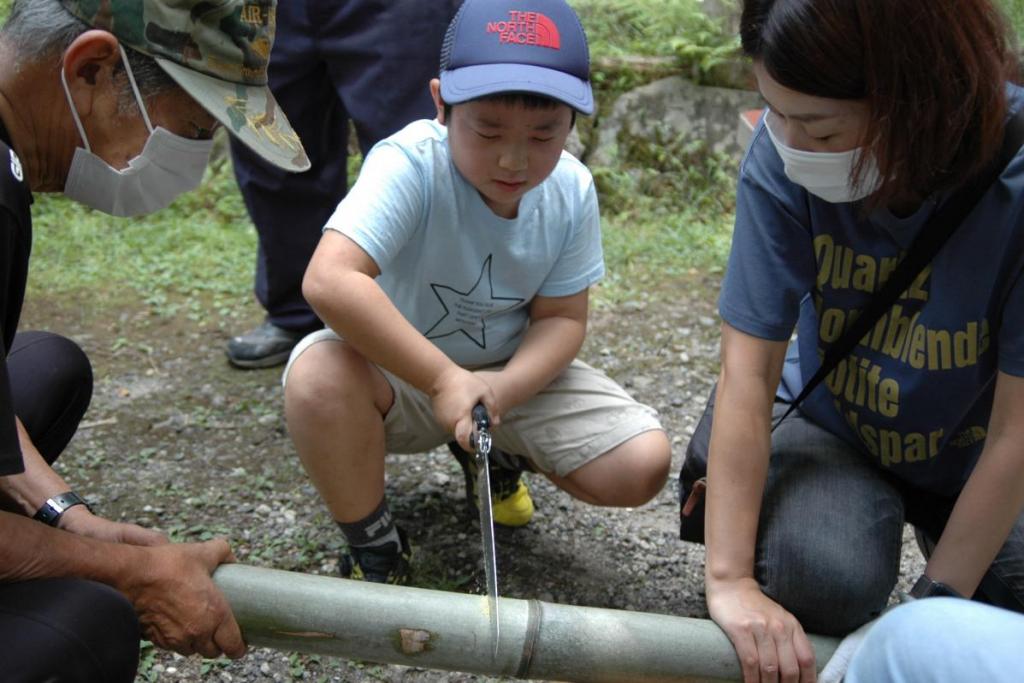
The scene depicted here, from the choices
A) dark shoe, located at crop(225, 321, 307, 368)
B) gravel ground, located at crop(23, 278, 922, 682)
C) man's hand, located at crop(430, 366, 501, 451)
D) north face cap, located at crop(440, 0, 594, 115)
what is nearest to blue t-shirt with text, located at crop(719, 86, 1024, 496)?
north face cap, located at crop(440, 0, 594, 115)

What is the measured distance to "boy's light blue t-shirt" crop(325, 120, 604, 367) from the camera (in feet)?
7.37

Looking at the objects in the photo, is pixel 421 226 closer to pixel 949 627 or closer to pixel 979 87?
pixel 979 87

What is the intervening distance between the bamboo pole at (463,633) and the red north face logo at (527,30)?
112 centimetres

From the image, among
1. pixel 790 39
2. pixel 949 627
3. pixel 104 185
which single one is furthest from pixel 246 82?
pixel 949 627

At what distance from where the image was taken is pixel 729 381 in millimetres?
2094

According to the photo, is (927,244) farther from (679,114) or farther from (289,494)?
(679,114)

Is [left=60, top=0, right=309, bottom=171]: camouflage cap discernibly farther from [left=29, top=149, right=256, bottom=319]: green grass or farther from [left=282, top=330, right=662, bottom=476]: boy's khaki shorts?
[left=29, top=149, right=256, bottom=319]: green grass

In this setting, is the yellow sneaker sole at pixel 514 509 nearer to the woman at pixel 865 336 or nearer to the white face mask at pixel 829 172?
the woman at pixel 865 336

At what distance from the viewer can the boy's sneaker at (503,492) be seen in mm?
2670

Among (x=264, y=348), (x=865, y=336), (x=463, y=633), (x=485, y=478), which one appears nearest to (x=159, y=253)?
(x=264, y=348)

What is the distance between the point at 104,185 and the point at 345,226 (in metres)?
0.47

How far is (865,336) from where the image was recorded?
6.86 feet

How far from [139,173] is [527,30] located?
0.83 m

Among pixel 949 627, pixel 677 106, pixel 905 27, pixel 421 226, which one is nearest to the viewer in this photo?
pixel 949 627
